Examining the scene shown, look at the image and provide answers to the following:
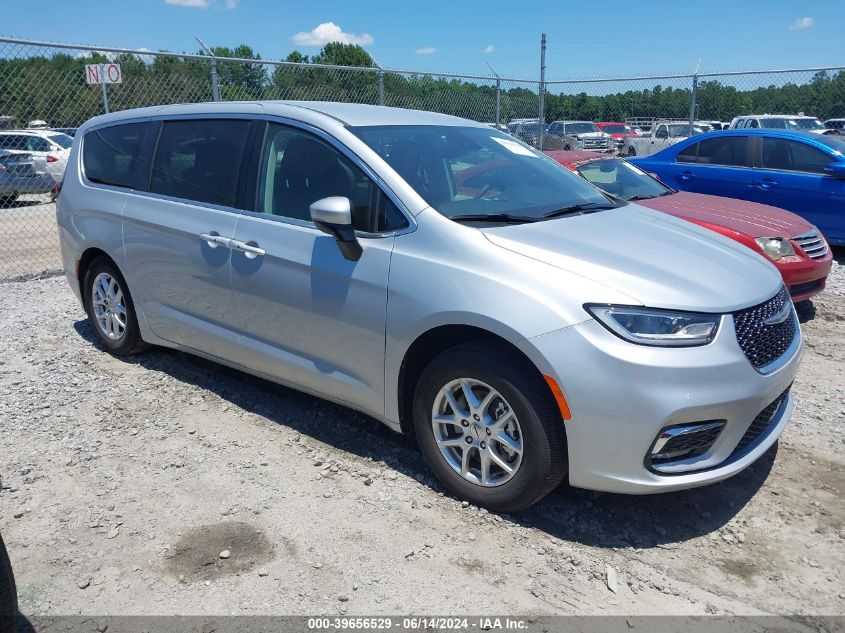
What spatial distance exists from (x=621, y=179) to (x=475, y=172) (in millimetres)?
4198

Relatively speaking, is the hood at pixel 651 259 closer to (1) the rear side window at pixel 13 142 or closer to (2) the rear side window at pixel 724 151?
(2) the rear side window at pixel 724 151

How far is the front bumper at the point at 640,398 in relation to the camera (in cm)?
278

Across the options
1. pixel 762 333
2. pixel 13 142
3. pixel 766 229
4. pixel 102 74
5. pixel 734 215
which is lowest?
pixel 762 333

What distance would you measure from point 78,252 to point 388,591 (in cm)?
378

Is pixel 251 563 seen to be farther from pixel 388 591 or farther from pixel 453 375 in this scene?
pixel 453 375

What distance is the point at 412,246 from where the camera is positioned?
11.0ft

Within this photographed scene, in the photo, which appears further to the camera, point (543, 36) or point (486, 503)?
point (543, 36)

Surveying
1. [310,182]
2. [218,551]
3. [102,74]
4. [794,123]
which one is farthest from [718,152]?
[794,123]

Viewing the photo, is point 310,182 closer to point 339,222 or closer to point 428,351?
point 339,222

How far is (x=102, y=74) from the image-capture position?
937 cm

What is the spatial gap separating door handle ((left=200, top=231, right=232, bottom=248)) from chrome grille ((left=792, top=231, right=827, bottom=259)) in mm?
4871

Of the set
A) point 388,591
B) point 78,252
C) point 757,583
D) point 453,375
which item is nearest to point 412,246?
point 453,375

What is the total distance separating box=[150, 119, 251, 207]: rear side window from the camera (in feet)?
13.8

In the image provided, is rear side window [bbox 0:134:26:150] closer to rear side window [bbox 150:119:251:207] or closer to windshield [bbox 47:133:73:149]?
windshield [bbox 47:133:73:149]
